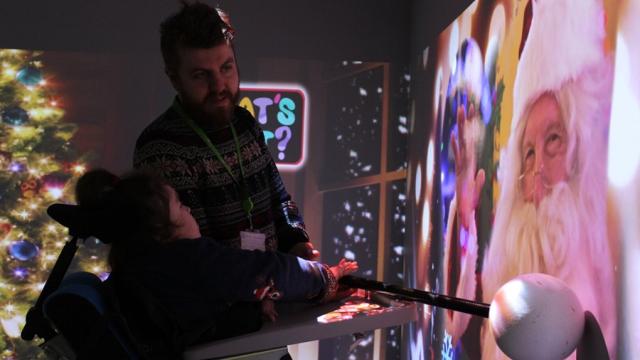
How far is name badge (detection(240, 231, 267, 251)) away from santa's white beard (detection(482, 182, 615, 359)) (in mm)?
744

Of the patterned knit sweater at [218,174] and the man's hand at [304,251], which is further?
the man's hand at [304,251]

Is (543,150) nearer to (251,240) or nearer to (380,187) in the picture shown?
(251,240)

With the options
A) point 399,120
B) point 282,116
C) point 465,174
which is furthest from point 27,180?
point 465,174

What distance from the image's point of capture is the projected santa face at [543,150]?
1915 millimetres

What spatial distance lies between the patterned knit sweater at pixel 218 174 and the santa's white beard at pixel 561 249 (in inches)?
24.5

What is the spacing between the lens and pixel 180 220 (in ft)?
6.12

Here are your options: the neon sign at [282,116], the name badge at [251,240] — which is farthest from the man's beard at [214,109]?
the neon sign at [282,116]

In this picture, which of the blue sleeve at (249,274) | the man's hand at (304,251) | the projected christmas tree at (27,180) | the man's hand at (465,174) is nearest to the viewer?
the blue sleeve at (249,274)

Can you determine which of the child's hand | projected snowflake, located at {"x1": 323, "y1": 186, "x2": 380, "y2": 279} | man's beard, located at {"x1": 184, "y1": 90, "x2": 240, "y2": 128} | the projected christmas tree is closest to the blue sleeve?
the child's hand

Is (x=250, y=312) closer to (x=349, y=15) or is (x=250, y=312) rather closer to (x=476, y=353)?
(x=476, y=353)

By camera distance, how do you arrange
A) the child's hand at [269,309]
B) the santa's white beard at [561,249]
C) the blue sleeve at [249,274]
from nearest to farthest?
the santa's white beard at [561,249]
the blue sleeve at [249,274]
the child's hand at [269,309]

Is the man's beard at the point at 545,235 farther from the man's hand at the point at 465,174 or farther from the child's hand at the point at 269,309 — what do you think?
the child's hand at the point at 269,309

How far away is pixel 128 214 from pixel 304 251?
2.08 feet

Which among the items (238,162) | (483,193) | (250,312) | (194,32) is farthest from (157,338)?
(483,193)
